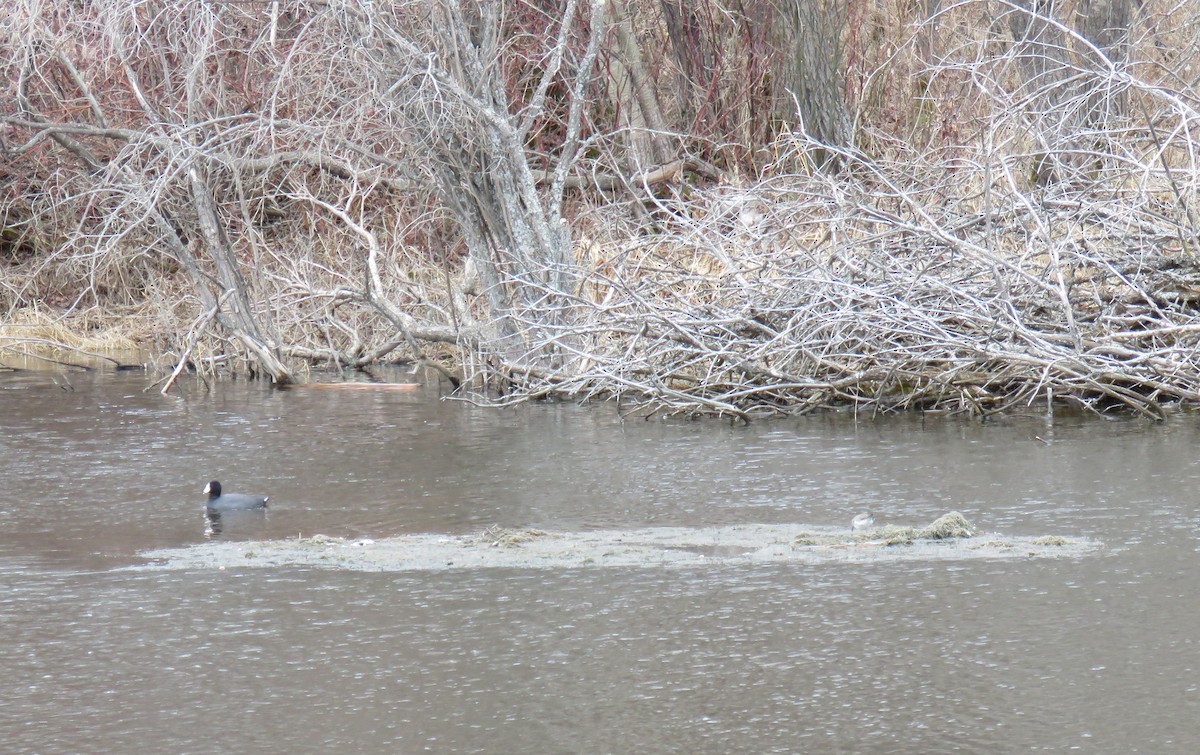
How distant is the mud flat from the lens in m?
5.85

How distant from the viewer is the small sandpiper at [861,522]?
20.6 feet

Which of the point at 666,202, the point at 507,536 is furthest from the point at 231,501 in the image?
the point at 666,202

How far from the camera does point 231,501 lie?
704cm

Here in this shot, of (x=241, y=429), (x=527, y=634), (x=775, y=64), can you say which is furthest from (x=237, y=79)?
(x=527, y=634)

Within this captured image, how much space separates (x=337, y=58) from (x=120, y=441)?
305 cm

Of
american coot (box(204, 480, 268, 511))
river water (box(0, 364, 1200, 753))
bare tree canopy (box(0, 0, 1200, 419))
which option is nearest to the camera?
river water (box(0, 364, 1200, 753))

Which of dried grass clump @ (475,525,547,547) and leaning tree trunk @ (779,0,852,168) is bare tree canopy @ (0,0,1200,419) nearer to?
leaning tree trunk @ (779,0,852,168)

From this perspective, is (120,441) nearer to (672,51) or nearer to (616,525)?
(616,525)

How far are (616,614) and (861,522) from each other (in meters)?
1.51

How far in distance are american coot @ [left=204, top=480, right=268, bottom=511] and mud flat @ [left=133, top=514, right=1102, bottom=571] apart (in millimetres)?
677

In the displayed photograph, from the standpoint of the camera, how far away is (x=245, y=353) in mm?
13242

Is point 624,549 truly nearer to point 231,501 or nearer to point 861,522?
point 861,522

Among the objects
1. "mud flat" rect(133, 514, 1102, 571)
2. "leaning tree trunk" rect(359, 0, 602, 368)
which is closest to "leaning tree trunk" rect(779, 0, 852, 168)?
"leaning tree trunk" rect(359, 0, 602, 368)

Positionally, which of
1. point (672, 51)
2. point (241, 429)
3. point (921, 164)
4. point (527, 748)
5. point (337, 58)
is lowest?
point (527, 748)
